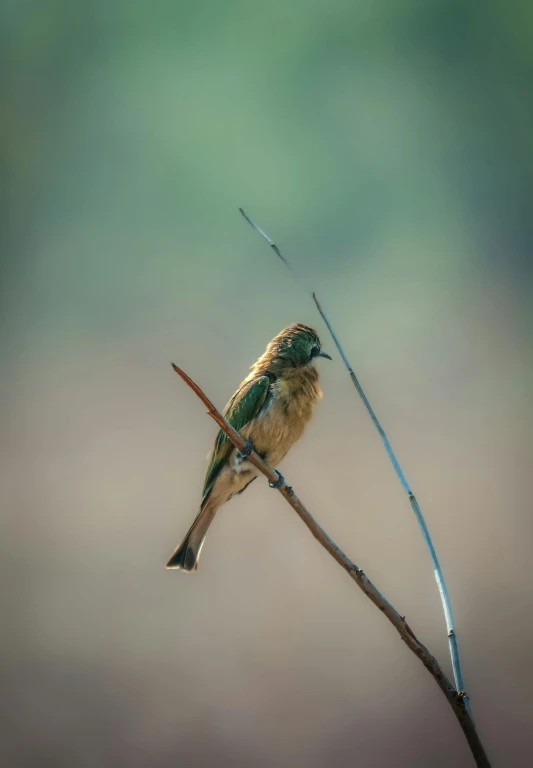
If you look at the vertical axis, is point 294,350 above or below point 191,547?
above

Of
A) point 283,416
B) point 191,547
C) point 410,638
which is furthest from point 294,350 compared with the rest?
point 410,638

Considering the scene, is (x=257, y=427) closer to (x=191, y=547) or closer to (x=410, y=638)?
(x=191, y=547)

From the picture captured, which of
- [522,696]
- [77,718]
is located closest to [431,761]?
[522,696]

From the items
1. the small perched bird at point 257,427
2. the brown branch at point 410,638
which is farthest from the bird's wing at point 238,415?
the brown branch at point 410,638

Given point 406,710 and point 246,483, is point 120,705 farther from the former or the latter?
point 246,483

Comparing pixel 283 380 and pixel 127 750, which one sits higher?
pixel 283 380

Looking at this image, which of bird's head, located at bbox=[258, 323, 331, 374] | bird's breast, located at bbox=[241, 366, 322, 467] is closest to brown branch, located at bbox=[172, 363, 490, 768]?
bird's breast, located at bbox=[241, 366, 322, 467]

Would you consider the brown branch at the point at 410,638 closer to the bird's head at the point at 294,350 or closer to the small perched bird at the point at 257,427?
the small perched bird at the point at 257,427
